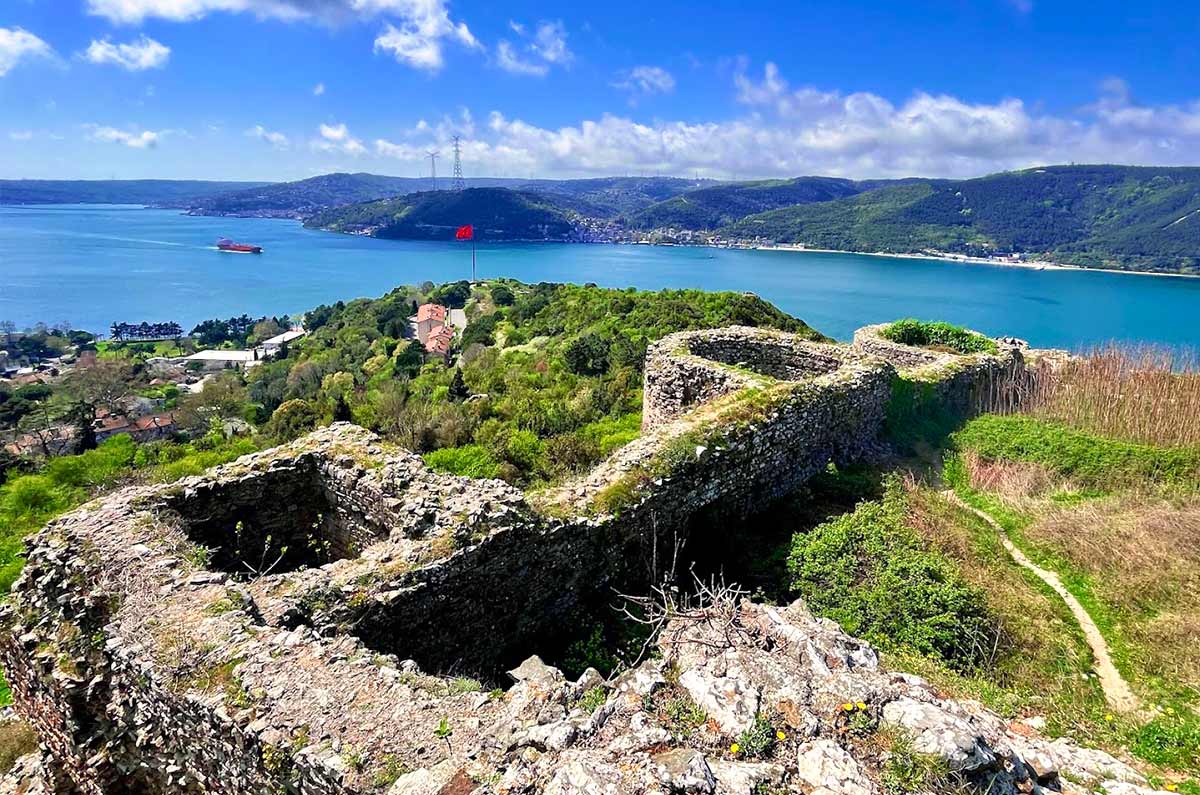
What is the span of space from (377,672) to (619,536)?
3460mm

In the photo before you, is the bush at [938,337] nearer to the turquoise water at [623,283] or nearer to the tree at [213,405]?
the tree at [213,405]

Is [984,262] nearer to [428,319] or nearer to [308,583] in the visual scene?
[428,319]

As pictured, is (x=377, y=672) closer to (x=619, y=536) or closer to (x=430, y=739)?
(x=430, y=739)

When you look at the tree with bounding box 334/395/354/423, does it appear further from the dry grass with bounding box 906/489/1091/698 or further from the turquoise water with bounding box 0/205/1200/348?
the turquoise water with bounding box 0/205/1200/348

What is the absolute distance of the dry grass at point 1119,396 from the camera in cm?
1343

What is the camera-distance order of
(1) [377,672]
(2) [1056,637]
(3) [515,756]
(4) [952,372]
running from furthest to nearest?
(4) [952,372] → (2) [1056,637] → (1) [377,672] → (3) [515,756]

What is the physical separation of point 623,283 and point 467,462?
104 m

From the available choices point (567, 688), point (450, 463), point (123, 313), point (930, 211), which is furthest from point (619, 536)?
point (930, 211)

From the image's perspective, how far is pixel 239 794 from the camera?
172 inches

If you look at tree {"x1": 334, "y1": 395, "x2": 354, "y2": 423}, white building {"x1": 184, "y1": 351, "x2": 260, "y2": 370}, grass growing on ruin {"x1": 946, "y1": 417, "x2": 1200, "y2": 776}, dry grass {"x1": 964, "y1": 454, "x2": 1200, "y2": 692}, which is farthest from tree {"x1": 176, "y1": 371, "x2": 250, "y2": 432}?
dry grass {"x1": 964, "y1": 454, "x2": 1200, "y2": 692}

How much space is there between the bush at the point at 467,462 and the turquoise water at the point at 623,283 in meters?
65.7

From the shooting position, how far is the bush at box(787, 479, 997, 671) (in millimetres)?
6988

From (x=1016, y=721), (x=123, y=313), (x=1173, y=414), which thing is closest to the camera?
(x=1016, y=721)

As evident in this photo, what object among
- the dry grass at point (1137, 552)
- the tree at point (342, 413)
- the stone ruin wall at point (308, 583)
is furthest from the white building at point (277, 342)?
the dry grass at point (1137, 552)
